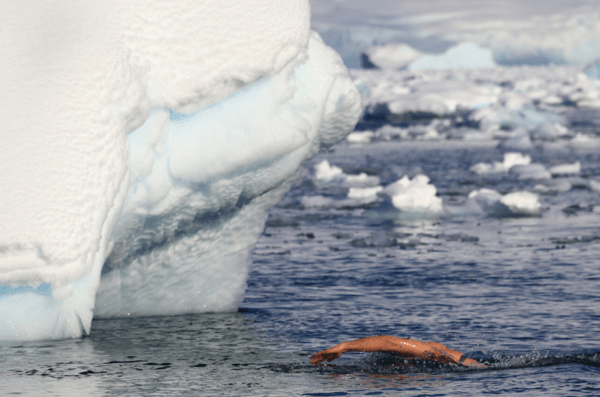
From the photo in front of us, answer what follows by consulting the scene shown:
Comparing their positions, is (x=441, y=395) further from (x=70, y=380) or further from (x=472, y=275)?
(x=472, y=275)

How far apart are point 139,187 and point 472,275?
131 inches

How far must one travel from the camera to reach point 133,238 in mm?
5613

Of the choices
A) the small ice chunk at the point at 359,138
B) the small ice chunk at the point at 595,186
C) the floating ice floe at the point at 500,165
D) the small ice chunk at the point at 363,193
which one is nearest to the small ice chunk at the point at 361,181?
the small ice chunk at the point at 363,193

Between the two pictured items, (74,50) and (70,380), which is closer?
(70,380)

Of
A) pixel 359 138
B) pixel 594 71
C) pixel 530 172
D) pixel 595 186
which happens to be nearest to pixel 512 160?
pixel 530 172

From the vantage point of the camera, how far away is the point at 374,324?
19.0 ft

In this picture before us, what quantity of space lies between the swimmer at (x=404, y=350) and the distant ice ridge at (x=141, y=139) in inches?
52.7

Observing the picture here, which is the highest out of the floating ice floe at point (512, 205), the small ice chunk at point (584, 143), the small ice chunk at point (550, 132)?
the small ice chunk at point (550, 132)

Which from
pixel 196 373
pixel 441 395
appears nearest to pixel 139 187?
pixel 196 373

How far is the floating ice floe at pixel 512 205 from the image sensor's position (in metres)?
11.1

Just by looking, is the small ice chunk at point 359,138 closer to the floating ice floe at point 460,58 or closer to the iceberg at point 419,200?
the iceberg at point 419,200

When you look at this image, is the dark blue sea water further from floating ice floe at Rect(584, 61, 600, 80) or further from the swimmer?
floating ice floe at Rect(584, 61, 600, 80)

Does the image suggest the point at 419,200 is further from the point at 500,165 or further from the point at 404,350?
the point at 404,350

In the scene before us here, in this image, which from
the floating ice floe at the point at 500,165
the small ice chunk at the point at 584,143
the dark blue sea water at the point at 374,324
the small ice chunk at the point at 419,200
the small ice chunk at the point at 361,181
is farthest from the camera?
the small ice chunk at the point at 584,143
